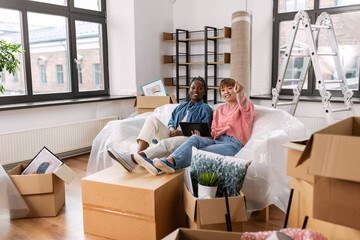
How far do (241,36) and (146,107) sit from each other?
147 cm

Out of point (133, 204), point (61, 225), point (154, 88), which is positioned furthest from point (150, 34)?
point (133, 204)

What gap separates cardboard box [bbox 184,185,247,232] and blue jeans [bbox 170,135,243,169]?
54 centimetres

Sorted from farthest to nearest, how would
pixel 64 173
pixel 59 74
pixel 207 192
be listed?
pixel 59 74
pixel 64 173
pixel 207 192

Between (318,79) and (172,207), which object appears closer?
(172,207)

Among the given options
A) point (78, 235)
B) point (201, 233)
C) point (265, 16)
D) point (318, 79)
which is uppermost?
point (265, 16)

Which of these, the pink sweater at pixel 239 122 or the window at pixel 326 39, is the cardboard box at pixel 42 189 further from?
the window at pixel 326 39

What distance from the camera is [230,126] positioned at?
2775mm

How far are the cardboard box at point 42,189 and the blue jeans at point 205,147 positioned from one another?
2.75 feet

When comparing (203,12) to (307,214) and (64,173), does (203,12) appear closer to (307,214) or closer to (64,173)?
(64,173)

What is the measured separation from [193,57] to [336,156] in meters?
4.34

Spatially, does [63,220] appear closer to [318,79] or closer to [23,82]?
[23,82]

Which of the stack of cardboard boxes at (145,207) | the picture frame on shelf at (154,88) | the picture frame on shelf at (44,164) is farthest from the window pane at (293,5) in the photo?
the picture frame on shelf at (44,164)

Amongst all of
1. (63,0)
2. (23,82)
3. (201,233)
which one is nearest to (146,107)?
(23,82)

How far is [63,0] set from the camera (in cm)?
437
